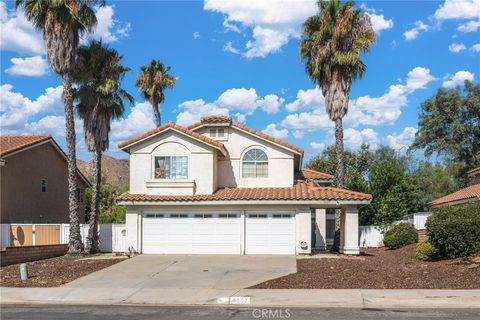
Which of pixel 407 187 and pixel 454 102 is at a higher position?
pixel 454 102

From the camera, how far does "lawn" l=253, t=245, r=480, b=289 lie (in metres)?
16.5

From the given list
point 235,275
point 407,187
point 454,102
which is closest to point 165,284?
point 235,275

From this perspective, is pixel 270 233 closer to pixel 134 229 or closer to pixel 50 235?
pixel 134 229

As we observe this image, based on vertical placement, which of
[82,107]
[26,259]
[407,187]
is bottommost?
[26,259]

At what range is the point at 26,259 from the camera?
24.7 metres

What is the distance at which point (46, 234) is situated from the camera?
2720 cm

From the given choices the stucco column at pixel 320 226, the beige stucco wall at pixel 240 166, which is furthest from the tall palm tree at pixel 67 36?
the stucco column at pixel 320 226

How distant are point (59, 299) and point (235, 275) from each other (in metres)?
6.11

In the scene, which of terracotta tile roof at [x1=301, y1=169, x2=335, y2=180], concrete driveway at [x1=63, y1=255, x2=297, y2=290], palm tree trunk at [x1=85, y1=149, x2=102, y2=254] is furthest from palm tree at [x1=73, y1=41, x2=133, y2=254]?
terracotta tile roof at [x1=301, y1=169, x2=335, y2=180]

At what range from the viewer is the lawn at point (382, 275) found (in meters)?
16.5

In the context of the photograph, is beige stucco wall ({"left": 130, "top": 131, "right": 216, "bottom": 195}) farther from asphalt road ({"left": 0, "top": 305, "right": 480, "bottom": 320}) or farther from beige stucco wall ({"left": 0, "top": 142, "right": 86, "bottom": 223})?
asphalt road ({"left": 0, "top": 305, "right": 480, "bottom": 320})

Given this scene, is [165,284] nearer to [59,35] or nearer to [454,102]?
[59,35]

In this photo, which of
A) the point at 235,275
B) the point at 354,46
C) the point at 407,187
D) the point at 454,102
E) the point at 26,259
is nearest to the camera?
the point at 235,275

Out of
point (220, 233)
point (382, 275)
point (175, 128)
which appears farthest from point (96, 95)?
point (382, 275)
